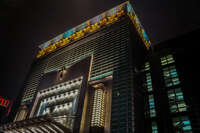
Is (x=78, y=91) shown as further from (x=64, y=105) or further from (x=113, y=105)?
(x=113, y=105)

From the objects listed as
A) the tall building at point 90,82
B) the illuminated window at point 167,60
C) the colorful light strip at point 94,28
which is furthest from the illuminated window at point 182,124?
the colorful light strip at point 94,28

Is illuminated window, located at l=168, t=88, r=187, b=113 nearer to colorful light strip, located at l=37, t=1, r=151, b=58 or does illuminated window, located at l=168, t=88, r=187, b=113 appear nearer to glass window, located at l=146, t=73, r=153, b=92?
glass window, located at l=146, t=73, r=153, b=92

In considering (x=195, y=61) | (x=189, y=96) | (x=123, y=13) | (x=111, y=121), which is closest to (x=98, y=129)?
(x=111, y=121)

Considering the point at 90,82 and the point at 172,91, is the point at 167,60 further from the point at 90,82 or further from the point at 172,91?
the point at 90,82

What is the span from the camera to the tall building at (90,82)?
28.9m

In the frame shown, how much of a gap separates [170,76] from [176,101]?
605 centimetres

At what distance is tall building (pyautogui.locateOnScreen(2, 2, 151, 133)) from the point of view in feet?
94.9

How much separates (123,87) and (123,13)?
25660 mm

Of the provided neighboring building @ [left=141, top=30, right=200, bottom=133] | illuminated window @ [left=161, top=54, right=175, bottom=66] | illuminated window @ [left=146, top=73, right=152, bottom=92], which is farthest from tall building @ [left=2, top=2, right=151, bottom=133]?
illuminated window @ [left=161, top=54, right=175, bottom=66]

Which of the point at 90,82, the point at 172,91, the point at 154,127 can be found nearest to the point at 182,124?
the point at 154,127

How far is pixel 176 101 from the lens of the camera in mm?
30625

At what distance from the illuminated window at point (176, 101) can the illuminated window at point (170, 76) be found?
5.92 feet

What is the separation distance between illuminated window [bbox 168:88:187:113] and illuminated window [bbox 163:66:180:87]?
181cm

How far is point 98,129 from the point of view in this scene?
28.5 meters
